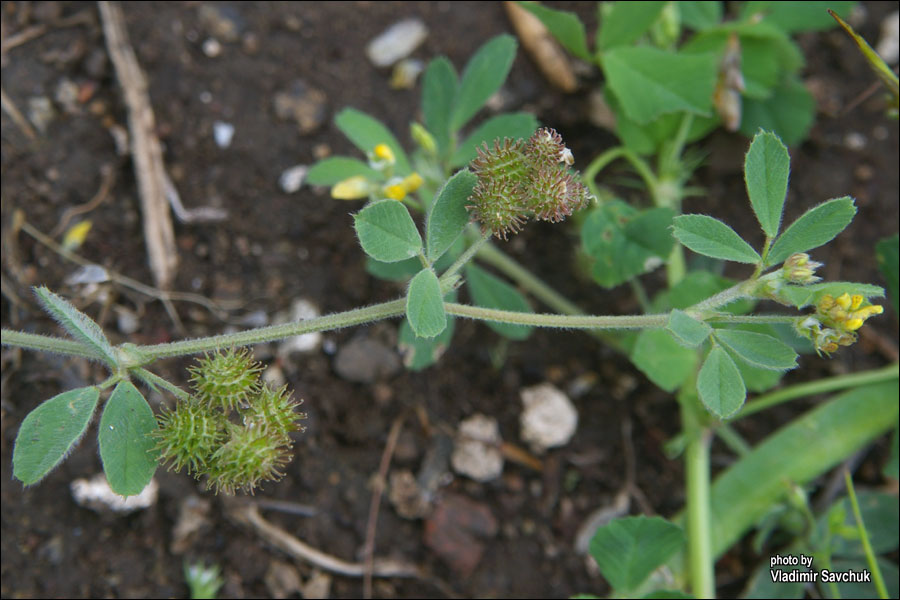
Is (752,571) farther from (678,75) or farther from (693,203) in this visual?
(678,75)

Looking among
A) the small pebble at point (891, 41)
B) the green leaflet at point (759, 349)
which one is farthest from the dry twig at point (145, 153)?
the small pebble at point (891, 41)

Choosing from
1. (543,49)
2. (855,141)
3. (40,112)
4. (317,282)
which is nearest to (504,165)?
(317,282)

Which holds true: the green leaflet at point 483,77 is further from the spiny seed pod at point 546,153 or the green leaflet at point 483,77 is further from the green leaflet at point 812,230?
the green leaflet at point 812,230

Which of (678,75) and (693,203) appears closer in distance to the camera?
(678,75)

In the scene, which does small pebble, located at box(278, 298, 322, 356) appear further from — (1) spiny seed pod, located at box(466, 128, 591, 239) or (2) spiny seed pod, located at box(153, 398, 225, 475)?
(1) spiny seed pod, located at box(466, 128, 591, 239)

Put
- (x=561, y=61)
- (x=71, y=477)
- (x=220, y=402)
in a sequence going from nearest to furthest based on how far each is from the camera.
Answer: (x=220, y=402), (x=71, y=477), (x=561, y=61)

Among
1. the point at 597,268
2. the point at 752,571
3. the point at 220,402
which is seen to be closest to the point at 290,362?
the point at 220,402
